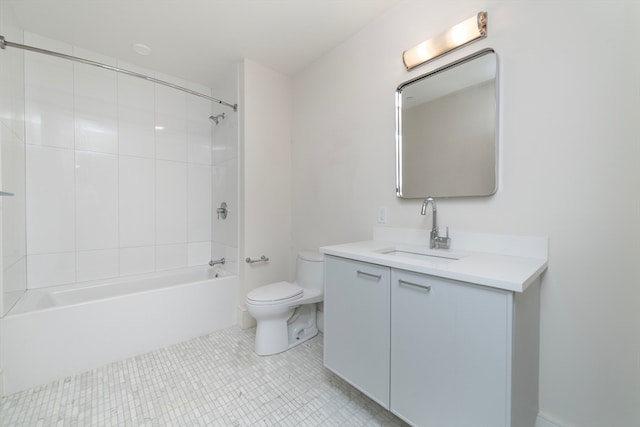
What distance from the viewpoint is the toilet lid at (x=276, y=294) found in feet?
5.90

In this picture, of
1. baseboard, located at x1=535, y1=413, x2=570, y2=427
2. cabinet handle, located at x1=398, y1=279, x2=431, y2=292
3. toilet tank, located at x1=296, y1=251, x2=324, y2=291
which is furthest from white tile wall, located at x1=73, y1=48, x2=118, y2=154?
baseboard, located at x1=535, y1=413, x2=570, y2=427

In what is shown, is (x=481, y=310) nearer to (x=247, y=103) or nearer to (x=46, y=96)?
A: (x=247, y=103)

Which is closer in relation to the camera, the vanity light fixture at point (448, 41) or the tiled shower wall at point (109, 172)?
the vanity light fixture at point (448, 41)

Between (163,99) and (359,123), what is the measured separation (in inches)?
79.4

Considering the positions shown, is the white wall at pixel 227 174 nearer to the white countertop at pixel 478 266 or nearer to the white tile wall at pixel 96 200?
A: the white tile wall at pixel 96 200

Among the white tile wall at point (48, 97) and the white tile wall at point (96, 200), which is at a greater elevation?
the white tile wall at point (48, 97)

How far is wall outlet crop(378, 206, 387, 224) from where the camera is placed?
5.72ft

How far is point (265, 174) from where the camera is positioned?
7.87ft

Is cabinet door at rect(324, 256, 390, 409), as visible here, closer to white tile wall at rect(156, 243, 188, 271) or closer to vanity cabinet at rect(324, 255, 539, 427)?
vanity cabinet at rect(324, 255, 539, 427)

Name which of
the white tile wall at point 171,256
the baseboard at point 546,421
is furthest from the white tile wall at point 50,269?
the baseboard at point 546,421

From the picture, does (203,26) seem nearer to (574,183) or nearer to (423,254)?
(423,254)

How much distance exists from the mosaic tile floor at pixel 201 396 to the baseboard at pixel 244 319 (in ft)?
1.35

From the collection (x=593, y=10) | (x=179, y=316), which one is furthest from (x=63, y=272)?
(x=593, y=10)

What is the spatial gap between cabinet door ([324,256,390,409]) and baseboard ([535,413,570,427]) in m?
0.66
